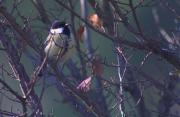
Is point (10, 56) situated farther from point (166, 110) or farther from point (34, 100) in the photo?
point (166, 110)

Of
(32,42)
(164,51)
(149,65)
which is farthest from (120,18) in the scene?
(149,65)

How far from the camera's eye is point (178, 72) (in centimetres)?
294

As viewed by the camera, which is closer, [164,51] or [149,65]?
[164,51]

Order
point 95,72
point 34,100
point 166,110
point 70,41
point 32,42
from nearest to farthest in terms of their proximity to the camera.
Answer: point 32,42, point 34,100, point 95,72, point 166,110, point 70,41

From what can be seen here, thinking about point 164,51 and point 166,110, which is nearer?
point 164,51

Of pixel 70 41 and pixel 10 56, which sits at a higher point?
pixel 70 41

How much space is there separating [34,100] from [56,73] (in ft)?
0.83

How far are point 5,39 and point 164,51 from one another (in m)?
0.68

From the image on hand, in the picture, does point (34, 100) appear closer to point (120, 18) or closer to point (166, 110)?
point (120, 18)

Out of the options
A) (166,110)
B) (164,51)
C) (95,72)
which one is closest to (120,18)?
(164,51)

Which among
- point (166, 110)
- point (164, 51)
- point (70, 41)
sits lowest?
point (166, 110)

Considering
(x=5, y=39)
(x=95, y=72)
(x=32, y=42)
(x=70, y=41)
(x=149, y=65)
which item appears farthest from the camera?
(x=149, y=65)

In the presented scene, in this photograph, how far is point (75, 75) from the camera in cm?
431

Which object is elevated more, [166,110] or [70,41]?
[70,41]
